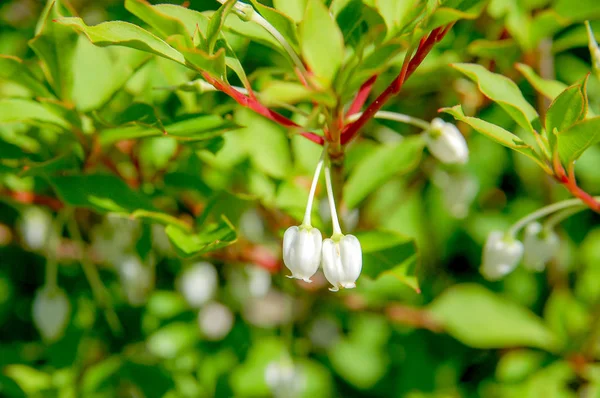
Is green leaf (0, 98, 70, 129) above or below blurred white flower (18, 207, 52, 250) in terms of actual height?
above

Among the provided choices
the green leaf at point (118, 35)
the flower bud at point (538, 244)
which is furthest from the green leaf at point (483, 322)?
the green leaf at point (118, 35)

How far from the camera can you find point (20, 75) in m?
1.24

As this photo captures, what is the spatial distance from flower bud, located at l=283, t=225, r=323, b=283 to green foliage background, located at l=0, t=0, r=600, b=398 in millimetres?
110

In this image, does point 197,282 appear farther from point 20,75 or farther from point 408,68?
point 408,68

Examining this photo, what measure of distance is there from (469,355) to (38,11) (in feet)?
6.54

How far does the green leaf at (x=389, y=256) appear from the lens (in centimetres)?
122

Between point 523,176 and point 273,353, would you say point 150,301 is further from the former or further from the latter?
point 523,176

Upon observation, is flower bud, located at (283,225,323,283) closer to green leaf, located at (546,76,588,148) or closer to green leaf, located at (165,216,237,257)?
green leaf, located at (165,216,237,257)

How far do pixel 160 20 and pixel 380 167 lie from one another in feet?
2.39

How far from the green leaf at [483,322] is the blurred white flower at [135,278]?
2.97 feet

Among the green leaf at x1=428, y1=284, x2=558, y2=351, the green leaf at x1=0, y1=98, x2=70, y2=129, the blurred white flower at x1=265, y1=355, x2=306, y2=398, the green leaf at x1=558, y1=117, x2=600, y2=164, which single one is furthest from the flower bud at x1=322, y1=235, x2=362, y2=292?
the green leaf at x1=428, y1=284, x2=558, y2=351

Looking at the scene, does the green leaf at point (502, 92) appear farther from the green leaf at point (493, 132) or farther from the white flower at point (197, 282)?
the white flower at point (197, 282)

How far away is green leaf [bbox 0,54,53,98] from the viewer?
119 cm

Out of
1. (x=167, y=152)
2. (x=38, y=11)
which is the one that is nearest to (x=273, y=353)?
(x=167, y=152)
